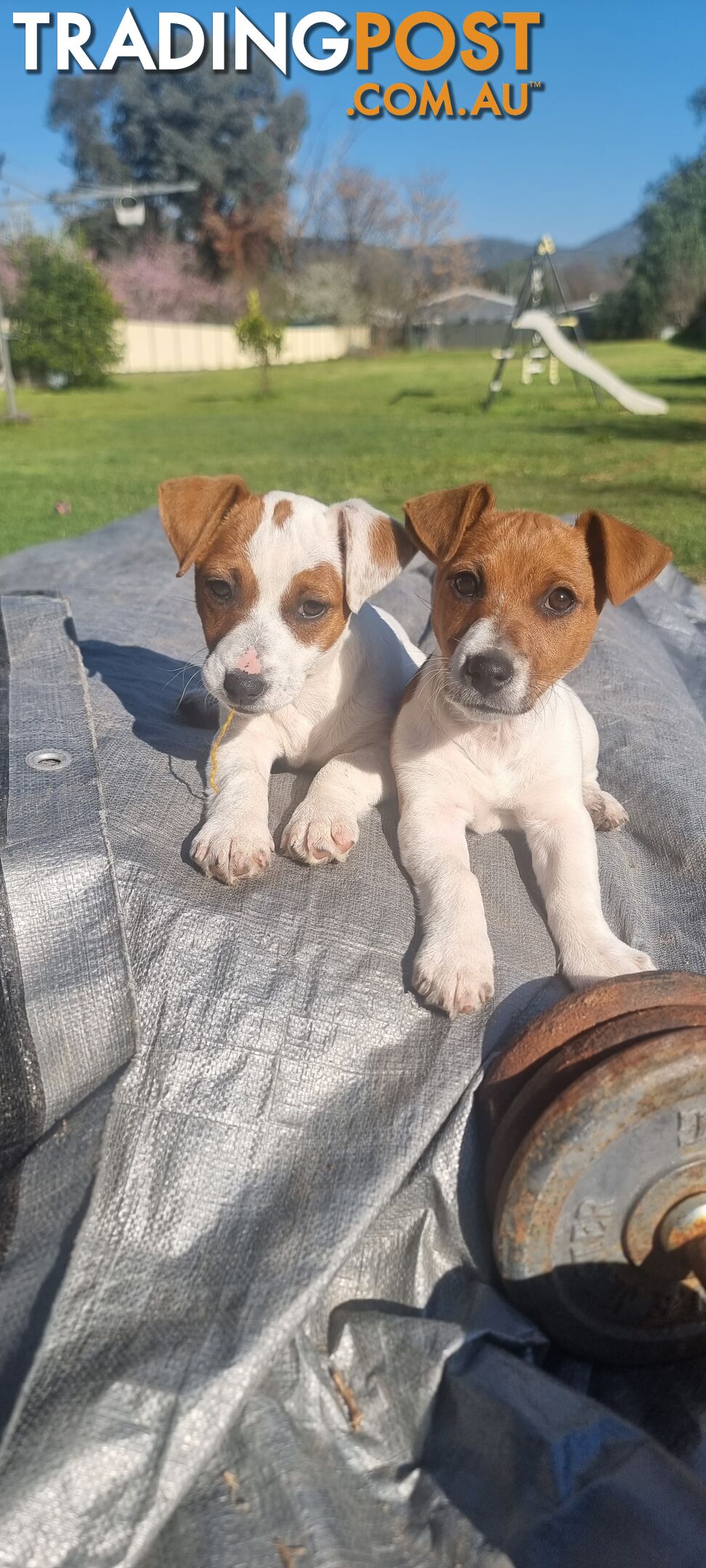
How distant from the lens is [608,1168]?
246 cm

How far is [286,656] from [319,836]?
0.54m

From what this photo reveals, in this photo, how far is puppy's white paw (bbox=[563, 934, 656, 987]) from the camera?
3.03 meters

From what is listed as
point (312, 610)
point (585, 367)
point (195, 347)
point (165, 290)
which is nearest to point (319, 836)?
point (312, 610)

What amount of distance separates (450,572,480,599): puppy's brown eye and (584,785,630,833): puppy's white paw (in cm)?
118

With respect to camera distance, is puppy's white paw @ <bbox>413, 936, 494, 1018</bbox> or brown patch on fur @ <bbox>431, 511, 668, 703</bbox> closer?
puppy's white paw @ <bbox>413, 936, 494, 1018</bbox>

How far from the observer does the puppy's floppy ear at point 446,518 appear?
3.36 meters

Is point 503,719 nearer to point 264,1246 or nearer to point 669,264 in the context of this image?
point 264,1246

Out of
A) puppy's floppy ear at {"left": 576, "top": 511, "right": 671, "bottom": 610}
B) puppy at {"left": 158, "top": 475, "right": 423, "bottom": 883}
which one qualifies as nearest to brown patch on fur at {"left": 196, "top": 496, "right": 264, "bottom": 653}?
puppy at {"left": 158, "top": 475, "right": 423, "bottom": 883}

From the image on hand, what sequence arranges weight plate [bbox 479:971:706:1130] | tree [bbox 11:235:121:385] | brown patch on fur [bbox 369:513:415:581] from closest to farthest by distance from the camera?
weight plate [bbox 479:971:706:1130]
brown patch on fur [bbox 369:513:415:581]
tree [bbox 11:235:121:385]

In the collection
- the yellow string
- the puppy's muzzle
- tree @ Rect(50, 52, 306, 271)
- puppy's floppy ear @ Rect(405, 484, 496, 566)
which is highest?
tree @ Rect(50, 52, 306, 271)

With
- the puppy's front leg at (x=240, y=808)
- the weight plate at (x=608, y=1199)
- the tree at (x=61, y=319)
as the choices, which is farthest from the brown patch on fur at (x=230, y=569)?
the tree at (x=61, y=319)

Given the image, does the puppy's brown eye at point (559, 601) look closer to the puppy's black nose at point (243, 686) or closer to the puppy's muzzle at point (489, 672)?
the puppy's muzzle at point (489, 672)

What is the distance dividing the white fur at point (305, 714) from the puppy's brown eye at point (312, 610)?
0.08 metres

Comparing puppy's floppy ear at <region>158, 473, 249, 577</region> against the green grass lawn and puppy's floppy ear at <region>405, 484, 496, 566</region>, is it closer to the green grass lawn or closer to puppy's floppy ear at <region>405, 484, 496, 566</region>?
puppy's floppy ear at <region>405, 484, 496, 566</region>
